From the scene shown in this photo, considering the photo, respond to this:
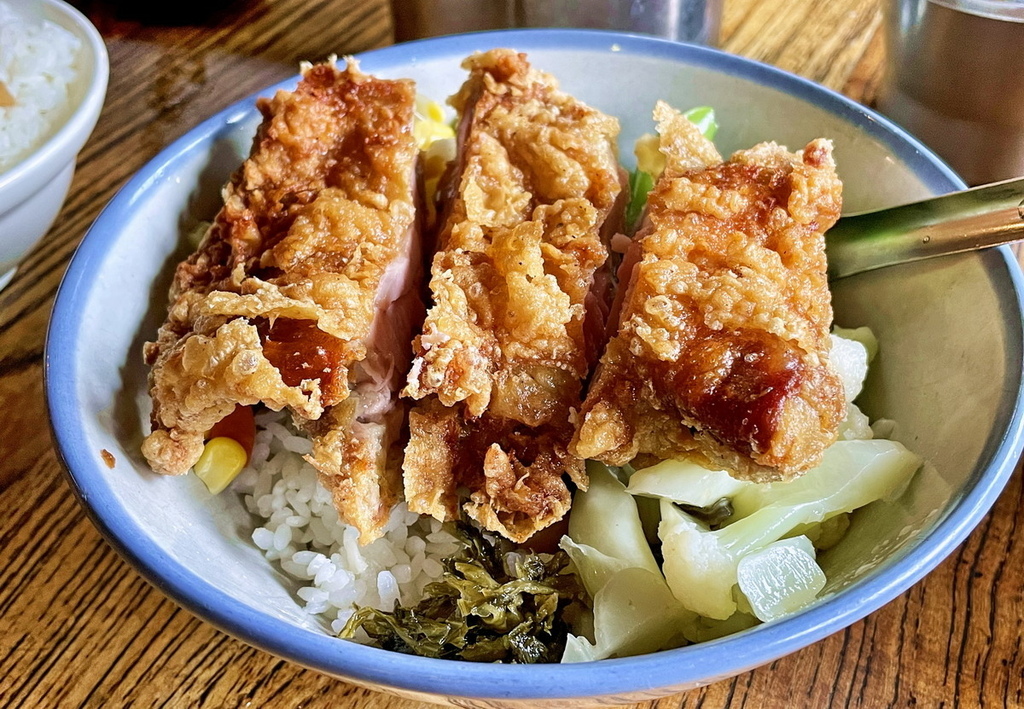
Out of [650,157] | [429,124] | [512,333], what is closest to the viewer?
[512,333]

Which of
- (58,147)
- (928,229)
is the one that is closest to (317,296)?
(58,147)

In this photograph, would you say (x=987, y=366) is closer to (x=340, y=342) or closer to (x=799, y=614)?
(x=799, y=614)

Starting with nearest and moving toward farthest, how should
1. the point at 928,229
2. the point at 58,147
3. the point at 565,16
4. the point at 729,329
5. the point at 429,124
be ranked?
the point at 729,329 < the point at 928,229 < the point at 58,147 < the point at 429,124 < the point at 565,16

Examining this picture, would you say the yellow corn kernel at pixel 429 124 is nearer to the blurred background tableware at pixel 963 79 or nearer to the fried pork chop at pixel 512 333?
the fried pork chop at pixel 512 333

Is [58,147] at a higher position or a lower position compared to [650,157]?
lower

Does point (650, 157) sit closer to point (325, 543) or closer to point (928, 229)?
point (928, 229)

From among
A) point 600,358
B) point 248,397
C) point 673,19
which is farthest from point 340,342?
point 673,19

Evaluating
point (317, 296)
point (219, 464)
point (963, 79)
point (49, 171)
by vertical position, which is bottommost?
point (219, 464)

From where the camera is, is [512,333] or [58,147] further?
[58,147]
